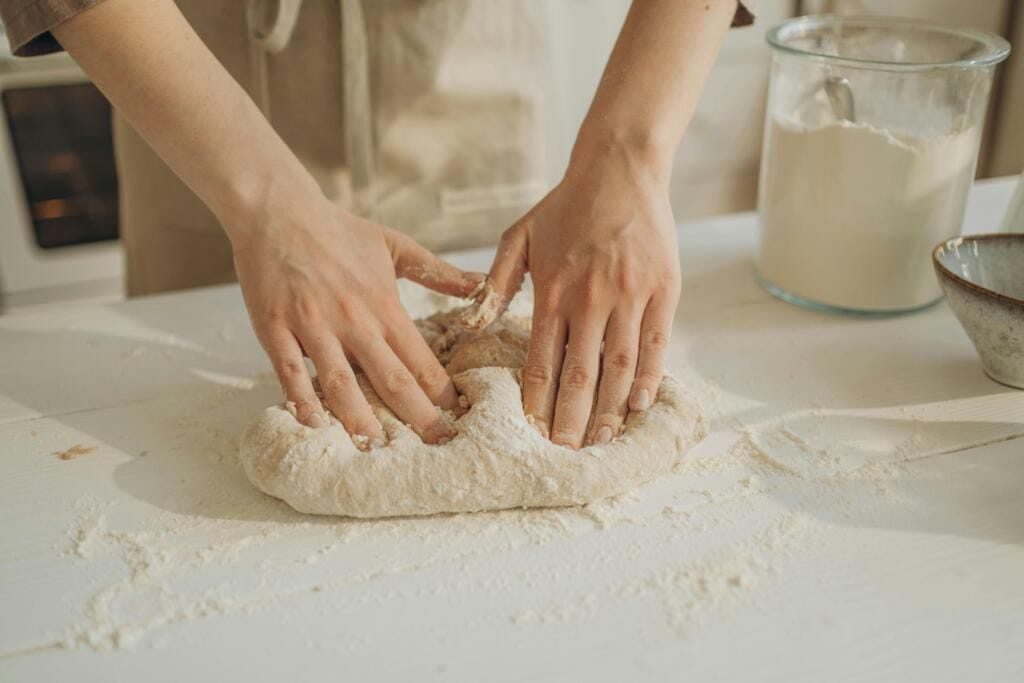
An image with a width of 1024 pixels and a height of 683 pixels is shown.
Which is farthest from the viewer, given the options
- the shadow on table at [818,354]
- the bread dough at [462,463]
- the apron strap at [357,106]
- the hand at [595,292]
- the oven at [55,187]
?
the oven at [55,187]

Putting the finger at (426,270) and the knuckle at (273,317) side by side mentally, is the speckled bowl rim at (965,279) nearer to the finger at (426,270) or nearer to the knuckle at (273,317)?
the finger at (426,270)

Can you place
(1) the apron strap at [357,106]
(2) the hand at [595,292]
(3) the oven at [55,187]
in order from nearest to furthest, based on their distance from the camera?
(2) the hand at [595,292] < (1) the apron strap at [357,106] < (3) the oven at [55,187]

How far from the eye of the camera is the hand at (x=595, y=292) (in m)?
0.84

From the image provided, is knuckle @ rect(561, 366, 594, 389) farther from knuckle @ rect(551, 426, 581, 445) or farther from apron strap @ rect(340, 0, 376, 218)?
apron strap @ rect(340, 0, 376, 218)

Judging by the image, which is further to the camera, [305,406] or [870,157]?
[870,157]

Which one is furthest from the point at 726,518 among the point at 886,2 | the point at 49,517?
the point at 886,2

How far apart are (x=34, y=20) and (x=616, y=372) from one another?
2.24 ft

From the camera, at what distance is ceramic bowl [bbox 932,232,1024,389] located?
0.89m

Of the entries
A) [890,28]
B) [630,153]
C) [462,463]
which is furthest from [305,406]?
[890,28]

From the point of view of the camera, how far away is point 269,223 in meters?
0.86

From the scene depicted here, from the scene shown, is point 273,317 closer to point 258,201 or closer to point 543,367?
point 258,201

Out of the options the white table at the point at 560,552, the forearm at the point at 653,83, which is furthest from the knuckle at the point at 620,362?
the forearm at the point at 653,83

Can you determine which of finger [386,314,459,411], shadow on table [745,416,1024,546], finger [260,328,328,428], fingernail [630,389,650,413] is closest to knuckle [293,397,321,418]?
finger [260,328,328,428]

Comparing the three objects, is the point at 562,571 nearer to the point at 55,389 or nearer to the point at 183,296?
the point at 55,389
